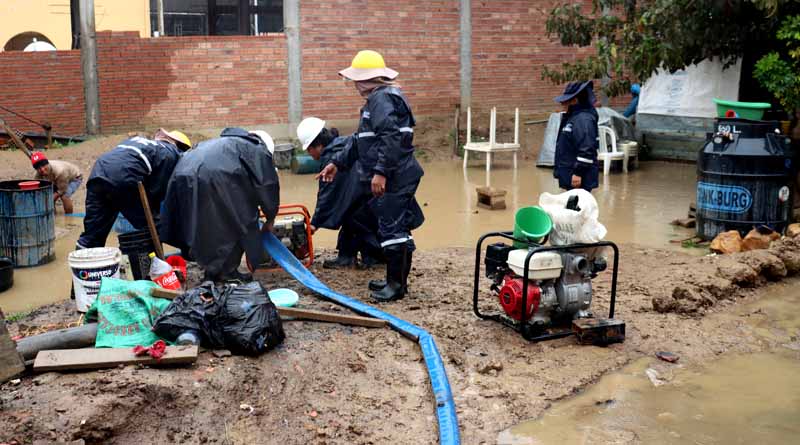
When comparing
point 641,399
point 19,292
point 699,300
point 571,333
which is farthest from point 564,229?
point 19,292

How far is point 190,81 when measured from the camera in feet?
47.4

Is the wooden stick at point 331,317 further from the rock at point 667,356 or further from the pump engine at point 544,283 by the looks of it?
the rock at point 667,356

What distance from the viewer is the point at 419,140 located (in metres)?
15.9

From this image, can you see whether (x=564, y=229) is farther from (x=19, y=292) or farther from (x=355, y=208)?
(x=19, y=292)

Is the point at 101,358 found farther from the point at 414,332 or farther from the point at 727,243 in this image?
the point at 727,243

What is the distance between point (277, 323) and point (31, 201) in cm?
400

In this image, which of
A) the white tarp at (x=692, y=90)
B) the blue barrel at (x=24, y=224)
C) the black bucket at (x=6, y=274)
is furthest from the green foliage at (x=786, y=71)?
the black bucket at (x=6, y=274)

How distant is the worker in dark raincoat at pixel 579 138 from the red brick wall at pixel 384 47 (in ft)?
27.8

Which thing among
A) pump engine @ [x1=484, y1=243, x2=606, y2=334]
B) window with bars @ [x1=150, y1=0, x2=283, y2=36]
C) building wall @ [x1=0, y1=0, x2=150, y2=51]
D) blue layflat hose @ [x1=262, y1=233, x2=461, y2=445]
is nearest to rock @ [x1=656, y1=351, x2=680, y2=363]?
pump engine @ [x1=484, y1=243, x2=606, y2=334]

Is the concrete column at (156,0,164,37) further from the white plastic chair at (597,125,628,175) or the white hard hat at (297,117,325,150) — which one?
the white hard hat at (297,117,325,150)

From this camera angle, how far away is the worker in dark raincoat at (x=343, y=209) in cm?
730

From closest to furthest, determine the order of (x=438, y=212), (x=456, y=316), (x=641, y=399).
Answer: (x=641, y=399)
(x=456, y=316)
(x=438, y=212)

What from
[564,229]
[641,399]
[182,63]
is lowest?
[641,399]

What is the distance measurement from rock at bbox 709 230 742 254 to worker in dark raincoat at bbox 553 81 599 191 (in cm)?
150
